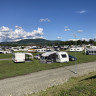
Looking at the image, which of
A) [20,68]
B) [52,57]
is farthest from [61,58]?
[20,68]

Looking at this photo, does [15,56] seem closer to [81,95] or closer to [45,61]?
[45,61]

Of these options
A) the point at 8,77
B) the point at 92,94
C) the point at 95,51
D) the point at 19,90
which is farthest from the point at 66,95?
the point at 95,51

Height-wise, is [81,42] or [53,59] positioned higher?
[81,42]

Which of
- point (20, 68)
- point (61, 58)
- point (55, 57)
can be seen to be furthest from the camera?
point (55, 57)

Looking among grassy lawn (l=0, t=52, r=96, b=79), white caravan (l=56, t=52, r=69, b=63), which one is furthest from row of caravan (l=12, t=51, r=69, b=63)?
grassy lawn (l=0, t=52, r=96, b=79)

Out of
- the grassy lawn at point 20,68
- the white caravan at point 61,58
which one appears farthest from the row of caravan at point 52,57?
the grassy lawn at point 20,68

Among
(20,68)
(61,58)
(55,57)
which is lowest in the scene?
(20,68)

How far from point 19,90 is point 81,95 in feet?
22.0

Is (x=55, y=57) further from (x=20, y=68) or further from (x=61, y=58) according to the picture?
(x=20, y=68)

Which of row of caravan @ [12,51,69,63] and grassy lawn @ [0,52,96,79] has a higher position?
row of caravan @ [12,51,69,63]

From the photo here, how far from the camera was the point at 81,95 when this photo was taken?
6.02m

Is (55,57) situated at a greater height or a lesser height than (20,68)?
greater

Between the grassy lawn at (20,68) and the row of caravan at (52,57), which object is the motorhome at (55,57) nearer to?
the row of caravan at (52,57)

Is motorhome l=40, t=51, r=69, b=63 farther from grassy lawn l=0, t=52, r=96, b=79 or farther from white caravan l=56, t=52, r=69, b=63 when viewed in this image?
grassy lawn l=0, t=52, r=96, b=79
